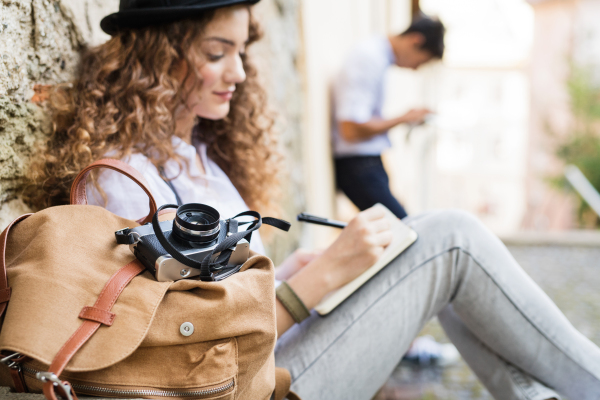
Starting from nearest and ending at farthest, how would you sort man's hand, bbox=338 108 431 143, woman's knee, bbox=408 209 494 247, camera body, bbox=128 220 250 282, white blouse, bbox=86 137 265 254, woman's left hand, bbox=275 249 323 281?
camera body, bbox=128 220 250 282
white blouse, bbox=86 137 265 254
woman's knee, bbox=408 209 494 247
woman's left hand, bbox=275 249 323 281
man's hand, bbox=338 108 431 143

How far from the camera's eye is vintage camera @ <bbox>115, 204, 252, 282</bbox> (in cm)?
75

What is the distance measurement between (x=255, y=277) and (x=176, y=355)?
6.3 inches

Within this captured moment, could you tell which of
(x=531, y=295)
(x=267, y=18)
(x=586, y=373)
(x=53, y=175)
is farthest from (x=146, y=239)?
(x=267, y=18)

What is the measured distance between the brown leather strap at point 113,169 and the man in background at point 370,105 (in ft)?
5.82

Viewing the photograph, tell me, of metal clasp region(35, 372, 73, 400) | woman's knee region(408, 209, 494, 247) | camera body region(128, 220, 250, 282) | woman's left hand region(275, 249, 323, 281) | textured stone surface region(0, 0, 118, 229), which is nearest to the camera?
metal clasp region(35, 372, 73, 400)

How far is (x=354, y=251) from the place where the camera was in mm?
1153

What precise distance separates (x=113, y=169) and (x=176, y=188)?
0.36 m

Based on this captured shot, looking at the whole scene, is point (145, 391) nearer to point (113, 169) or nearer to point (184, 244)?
point (184, 244)

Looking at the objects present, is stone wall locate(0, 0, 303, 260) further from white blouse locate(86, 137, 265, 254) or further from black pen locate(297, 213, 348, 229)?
black pen locate(297, 213, 348, 229)

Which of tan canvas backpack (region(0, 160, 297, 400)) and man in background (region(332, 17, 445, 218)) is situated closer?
tan canvas backpack (region(0, 160, 297, 400))

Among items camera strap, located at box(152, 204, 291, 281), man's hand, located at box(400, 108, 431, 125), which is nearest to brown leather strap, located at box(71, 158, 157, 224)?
Answer: camera strap, located at box(152, 204, 291, 281)

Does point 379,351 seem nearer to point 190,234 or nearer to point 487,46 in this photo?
point 190,234

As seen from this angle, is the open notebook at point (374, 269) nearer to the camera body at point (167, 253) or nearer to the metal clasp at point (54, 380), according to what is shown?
the camera body at point (167, 253)

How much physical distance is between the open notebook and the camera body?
372 mm
